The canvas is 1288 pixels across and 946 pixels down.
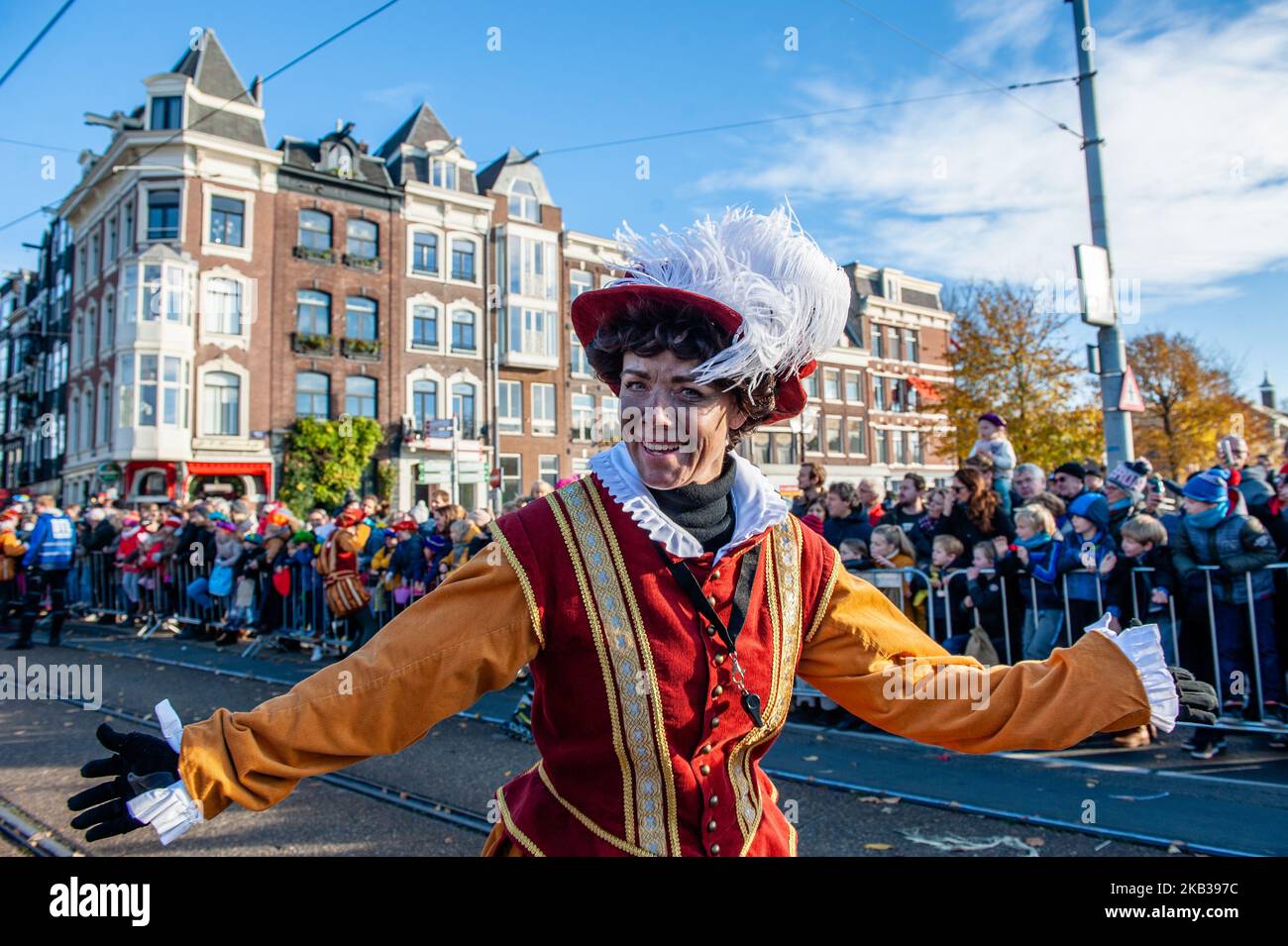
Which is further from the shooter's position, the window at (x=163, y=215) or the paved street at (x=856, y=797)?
the window at (x=163, y=215)

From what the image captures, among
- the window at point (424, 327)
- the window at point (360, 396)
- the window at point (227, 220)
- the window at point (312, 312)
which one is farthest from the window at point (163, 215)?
the window at point (424, 327)

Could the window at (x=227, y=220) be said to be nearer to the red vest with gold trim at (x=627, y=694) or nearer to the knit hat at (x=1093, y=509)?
the knit hat at (x=1093, y=509)

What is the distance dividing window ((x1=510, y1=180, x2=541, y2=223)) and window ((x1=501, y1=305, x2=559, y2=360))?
158 inches

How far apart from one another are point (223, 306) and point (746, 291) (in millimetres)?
29179

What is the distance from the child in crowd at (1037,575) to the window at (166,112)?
28.4m

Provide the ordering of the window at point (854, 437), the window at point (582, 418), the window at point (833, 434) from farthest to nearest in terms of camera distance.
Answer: the window at point (854, 437), the window at point (833, 434), the window at point (582, 418)

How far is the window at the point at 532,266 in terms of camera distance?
3300 centimetres

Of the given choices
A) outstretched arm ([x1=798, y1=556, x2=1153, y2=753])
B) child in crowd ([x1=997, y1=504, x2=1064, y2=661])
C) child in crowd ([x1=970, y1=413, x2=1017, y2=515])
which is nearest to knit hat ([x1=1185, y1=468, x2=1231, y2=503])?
child in crowd ([x1=997, y1=504, x2=1064, y2=661])

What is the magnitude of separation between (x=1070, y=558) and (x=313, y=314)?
27.6 m

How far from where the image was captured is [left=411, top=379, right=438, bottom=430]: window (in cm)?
3067

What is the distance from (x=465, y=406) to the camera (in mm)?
31859
